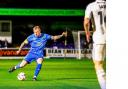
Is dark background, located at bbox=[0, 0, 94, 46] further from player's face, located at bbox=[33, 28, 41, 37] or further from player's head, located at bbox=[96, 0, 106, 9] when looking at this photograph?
player's head, located at bbox=[96, 0, 106, 9]

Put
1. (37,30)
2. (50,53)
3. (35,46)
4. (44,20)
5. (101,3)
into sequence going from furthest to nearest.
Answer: (44,20), (50,53), (35,46), (37,30), (101,3)

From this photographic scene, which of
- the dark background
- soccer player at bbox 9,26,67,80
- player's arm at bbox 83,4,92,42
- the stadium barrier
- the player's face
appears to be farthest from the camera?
the dark background

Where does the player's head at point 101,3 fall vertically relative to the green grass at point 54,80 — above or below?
above

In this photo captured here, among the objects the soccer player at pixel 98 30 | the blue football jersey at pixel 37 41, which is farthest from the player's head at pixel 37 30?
the soccer player at pixel 98 30

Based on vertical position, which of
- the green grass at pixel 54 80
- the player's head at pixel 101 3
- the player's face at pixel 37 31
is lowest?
the green grass at pixel 54 80

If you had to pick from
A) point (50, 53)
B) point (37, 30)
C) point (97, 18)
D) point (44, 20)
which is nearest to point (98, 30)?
point (97, 18)

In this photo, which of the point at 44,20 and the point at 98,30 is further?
the point at 44,20

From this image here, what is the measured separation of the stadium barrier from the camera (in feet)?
104

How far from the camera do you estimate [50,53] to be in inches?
1296

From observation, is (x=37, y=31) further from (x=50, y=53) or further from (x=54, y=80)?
(x=50, y=53)

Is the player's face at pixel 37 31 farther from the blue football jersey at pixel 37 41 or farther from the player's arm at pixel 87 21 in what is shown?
the player's arm at pixel 87 21

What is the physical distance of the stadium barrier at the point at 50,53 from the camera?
3164cm

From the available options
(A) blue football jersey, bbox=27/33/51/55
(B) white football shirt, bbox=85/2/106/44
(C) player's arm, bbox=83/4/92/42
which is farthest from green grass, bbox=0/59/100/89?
(C) player's arm, bbox=83/4/92/42
